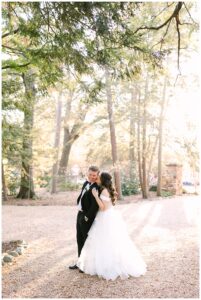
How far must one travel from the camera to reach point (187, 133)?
18.8 meters

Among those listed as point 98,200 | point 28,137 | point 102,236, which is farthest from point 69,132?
point 102,236

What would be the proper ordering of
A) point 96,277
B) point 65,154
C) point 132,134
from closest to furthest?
1. point 96,277
2. point 132,134
3. point 65,154

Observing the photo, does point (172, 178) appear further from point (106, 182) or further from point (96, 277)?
point (96, 277)

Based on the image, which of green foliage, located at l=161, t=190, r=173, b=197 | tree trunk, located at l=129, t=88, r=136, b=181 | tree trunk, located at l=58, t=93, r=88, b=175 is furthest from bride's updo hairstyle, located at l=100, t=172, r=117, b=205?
tree trunk, located at l=58, t=93, r=88, b=175

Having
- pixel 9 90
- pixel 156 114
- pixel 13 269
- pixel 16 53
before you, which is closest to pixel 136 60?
pixel 16 53

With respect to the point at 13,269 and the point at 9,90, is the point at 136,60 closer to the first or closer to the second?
the point at 9,90

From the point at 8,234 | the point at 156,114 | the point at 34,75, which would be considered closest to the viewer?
the point at 34,75

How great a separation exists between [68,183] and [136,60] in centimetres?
1641

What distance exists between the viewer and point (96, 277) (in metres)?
5.63

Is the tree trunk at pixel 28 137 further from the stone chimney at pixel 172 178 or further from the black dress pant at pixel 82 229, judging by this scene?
the stone chimney at pixel 172 178

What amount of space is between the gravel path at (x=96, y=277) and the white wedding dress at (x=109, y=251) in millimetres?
134

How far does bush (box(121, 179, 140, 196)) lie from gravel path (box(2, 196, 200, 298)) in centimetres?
586

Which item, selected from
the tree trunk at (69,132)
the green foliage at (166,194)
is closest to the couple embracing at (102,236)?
the green foliage at (166,194)

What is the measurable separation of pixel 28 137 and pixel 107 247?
7193 mm
